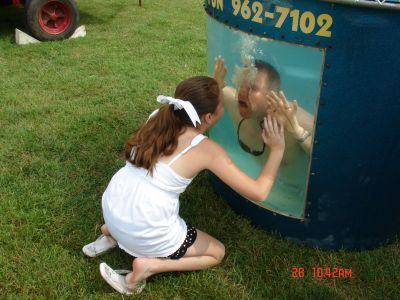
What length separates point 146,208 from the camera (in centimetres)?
204

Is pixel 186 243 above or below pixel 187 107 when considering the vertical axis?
below

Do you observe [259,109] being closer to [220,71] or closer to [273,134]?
[273,134]

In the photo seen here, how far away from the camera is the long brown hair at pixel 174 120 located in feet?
6.54

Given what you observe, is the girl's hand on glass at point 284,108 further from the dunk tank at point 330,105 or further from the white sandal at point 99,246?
the white sandal at point 99,246

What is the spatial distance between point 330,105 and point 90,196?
1.56 meters

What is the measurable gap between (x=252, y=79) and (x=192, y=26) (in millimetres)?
4605

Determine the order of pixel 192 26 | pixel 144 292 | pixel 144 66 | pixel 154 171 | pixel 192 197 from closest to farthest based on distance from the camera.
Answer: pixel 154 171 → pixel 144 292 → pixel 192 197 → pixel 144 66 → pixel 192 26

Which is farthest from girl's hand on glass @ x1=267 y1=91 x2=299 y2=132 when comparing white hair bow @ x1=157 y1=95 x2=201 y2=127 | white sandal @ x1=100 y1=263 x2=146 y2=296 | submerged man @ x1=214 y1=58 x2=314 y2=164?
white sandal @ x1=100 y1=263 x2=146 y2=296

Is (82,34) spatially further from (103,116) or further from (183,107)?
(183,107)

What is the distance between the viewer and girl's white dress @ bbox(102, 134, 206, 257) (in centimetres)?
204

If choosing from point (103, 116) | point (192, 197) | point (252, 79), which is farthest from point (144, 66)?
point (252, 79)

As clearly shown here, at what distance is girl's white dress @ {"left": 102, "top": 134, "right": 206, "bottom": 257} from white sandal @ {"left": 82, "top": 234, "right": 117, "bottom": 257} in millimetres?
269

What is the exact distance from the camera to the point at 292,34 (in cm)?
195

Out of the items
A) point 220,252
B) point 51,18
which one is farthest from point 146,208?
point 51,18
